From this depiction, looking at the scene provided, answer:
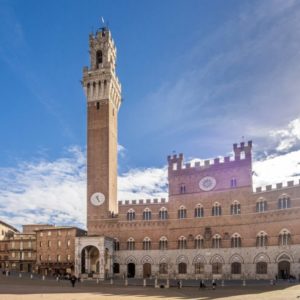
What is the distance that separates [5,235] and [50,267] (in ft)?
74.4

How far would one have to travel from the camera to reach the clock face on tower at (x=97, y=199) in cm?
6856

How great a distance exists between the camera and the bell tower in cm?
6875

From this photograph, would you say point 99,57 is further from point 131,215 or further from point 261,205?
point 261,205

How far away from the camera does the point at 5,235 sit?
9156cm

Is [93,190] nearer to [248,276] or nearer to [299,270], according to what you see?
[248,276]

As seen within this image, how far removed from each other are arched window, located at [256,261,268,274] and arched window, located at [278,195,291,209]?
26.7ft

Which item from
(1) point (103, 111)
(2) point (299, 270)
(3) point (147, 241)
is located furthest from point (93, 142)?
(2) point (299, 270)

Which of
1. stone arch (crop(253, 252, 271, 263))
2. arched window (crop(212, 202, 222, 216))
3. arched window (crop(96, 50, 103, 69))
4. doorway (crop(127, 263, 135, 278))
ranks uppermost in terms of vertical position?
arched window (crop(96, 50, 103, 69))

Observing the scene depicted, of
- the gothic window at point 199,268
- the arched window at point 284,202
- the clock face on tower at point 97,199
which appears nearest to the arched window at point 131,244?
the clock face on tower at point 97,199

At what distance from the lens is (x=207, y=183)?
2502 inches

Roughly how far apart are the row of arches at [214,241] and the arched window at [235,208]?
10.4ft

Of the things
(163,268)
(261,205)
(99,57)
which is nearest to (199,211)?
(261,205)

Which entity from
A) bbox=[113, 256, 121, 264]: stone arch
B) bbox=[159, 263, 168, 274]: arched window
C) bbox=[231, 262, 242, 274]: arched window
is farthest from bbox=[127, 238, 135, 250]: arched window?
bbox=[231, 262, 242, 274]: arched window

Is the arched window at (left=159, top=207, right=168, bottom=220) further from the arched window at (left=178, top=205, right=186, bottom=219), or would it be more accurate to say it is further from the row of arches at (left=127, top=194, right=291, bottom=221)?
the arched window at (left=178, top=205, right=186, bottom=219)
